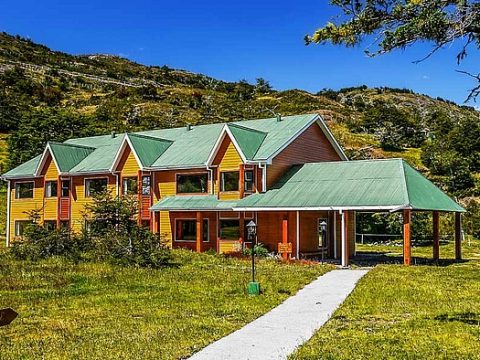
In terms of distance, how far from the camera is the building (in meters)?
28.0

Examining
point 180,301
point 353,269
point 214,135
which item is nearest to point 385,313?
point 180,301

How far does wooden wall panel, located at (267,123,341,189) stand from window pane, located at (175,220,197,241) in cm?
560

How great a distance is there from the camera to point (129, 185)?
122ft

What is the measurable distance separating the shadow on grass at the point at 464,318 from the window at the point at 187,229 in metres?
21.2

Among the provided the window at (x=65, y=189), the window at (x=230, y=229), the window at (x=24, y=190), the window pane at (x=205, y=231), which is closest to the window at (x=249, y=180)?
the window at (x=230, y=229)

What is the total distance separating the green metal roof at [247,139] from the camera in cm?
3162

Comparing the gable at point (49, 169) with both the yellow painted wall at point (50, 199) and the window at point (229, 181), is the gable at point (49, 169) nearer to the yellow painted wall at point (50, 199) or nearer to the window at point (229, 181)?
the yellow painted wall at point (50, 199)

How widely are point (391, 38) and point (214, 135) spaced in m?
28.1

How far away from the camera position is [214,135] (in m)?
37.5

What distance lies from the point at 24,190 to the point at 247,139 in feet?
61.2

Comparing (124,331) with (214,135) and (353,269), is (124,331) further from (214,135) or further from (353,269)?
(214,135)

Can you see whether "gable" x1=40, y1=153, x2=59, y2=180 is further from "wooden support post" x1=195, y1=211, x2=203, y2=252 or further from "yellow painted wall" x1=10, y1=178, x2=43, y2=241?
"wooden support post" x1=195, y1=211, x2=203, y2=252

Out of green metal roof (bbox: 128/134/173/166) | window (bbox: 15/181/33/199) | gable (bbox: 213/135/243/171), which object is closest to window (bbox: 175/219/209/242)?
gable (bbox: 213/135/243/171)

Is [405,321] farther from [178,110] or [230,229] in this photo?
[178,110]
